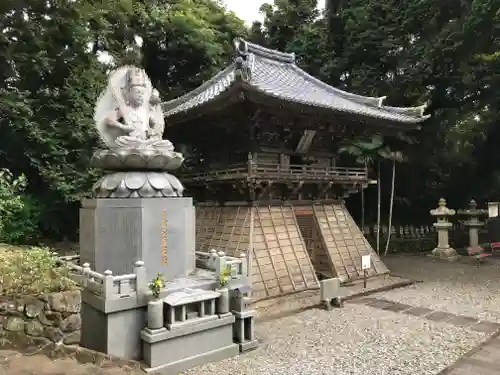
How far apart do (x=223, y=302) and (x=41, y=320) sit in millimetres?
3542

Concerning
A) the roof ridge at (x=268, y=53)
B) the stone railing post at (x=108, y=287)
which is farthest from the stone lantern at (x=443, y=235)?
the stone railing post at (x=108, y=287)

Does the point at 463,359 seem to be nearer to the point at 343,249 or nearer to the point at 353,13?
the point at 343,249

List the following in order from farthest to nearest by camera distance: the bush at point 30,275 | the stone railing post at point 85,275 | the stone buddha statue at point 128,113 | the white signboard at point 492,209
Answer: the white signboard at point 492,209 < the stone buddha statue at point 128,113 < the stone railing post at point 85,275 < the bush at point 30,275

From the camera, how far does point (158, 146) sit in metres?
8.93

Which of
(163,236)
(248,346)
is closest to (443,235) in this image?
(248,346)

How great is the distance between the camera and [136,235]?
8.31m

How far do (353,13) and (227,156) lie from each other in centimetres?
1396

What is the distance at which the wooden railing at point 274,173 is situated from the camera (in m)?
12.3

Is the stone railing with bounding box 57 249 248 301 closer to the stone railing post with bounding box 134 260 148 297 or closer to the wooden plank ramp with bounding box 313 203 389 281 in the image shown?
the stone railing post with bounding box 134 260 148 297

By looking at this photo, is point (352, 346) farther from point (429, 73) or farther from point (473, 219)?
point (429, 73)

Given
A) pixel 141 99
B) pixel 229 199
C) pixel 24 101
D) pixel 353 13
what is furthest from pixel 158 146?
pixel 353 13

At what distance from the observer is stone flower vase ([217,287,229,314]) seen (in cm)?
802

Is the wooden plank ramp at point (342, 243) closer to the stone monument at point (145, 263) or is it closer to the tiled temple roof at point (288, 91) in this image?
the tiled temple roof at point (288, 91)

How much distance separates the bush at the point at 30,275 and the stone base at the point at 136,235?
2.00 metres
